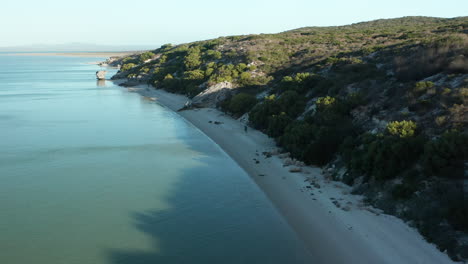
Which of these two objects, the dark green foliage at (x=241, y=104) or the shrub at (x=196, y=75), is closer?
the dark green foliage at (x=241, y=104)

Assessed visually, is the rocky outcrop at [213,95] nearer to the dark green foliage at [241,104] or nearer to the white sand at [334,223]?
the dark green foliage at [241,104]

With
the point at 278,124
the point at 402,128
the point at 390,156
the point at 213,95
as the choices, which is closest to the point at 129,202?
the point at 390,156

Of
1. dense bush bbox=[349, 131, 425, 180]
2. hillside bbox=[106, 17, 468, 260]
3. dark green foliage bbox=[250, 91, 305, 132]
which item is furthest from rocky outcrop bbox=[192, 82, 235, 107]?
dense bush bbox=[349, 131, 425, 180]

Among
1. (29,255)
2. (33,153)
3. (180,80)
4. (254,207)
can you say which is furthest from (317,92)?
(180,80)

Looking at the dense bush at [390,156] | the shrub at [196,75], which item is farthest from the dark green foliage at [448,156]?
the shrub at [196,75]

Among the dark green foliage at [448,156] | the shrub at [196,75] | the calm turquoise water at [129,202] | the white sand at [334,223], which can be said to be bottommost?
the calm turquoise water at [129,202]
